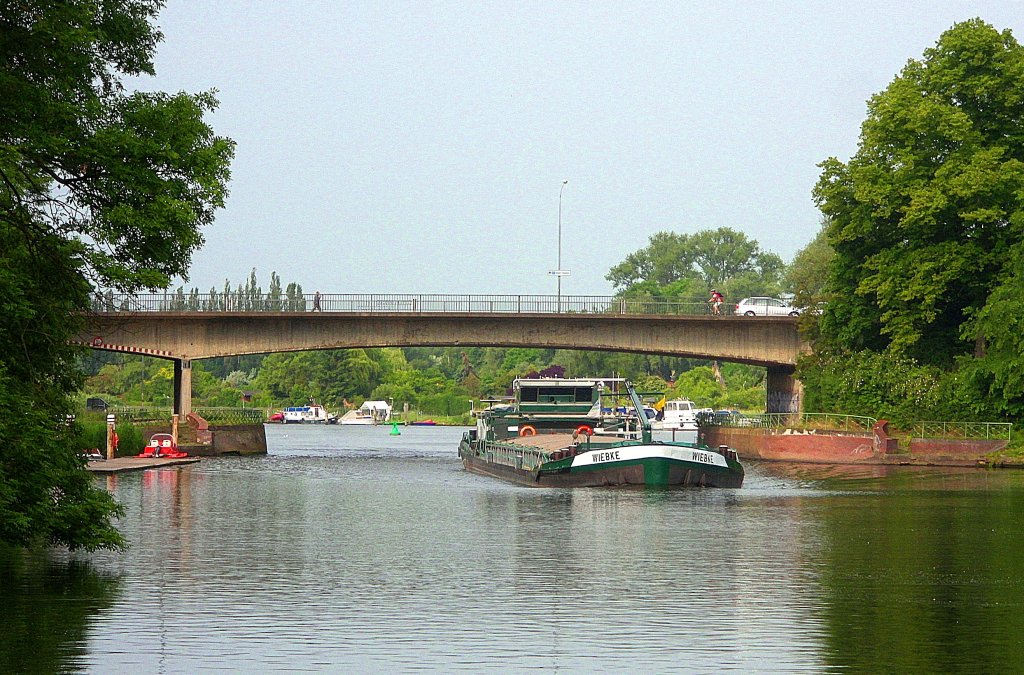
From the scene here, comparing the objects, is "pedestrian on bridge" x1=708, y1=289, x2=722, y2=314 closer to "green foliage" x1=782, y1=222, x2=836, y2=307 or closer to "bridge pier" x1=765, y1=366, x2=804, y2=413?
"bridge pier" x1=765, y1=366, x2=804, y2=413

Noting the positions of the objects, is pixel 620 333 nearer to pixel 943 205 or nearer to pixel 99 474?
pixel 943 205

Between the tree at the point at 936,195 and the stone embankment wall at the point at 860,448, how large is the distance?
5.78 m

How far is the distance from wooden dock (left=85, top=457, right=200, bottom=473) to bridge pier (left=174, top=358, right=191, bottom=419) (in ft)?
39.7

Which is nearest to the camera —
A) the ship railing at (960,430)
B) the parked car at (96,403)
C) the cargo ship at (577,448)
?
the cargo ship at (577,448)

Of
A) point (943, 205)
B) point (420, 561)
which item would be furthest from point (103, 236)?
point (943, 205)

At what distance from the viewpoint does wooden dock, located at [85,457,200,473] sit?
202ft

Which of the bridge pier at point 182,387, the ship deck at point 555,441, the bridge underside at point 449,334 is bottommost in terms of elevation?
the ship deck at point 555,441

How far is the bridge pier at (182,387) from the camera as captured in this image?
8738 cm

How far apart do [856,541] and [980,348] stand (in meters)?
42.9

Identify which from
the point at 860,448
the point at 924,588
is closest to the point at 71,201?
the point at 924,588

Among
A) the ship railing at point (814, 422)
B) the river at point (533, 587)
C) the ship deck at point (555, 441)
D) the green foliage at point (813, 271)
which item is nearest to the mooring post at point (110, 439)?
the ship deck at point (555, 441)

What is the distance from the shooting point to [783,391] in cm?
9950

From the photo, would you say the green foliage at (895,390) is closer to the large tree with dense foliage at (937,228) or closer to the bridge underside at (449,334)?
the large tree with dense foliage at (937,228)

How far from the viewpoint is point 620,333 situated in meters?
90.8
